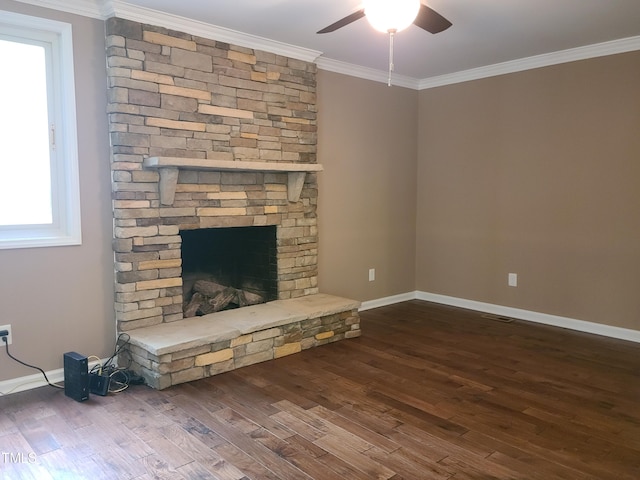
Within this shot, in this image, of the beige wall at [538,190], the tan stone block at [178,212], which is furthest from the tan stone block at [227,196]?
the beige wall at [538,190]

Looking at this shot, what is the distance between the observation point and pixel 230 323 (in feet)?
10.9

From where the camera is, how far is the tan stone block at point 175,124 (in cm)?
316

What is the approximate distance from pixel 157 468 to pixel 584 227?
12.0 ft

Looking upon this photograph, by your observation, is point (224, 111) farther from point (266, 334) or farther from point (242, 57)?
point (266, 334)

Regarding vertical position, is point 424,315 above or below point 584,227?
below

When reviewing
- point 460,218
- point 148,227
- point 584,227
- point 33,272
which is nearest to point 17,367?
point 33,272

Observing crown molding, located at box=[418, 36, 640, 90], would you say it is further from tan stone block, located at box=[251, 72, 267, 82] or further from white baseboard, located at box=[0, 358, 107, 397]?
white baseboard, located at box=[0, 358, 107, 397]

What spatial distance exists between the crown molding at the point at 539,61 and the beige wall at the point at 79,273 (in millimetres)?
3194

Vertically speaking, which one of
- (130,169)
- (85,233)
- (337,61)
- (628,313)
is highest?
(337,61)

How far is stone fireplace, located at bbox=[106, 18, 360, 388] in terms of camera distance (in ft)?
9.98

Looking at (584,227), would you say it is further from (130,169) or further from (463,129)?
(130,169)

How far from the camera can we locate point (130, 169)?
3.09 metres

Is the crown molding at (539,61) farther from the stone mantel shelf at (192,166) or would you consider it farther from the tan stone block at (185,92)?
the tan stone block at (185,92)

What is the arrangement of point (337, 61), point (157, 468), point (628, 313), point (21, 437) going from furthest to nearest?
point (337, 61)
point (628, 313)
point (21, 437)
point (157, 468)
